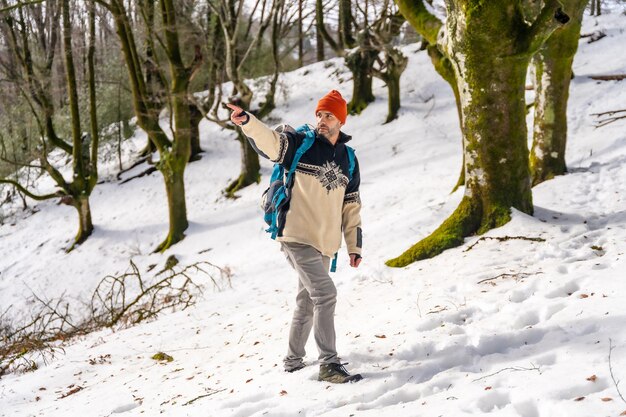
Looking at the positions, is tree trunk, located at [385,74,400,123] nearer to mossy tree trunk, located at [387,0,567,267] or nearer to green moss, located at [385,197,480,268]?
mossy tree trunk, located at [387,0,567,267]

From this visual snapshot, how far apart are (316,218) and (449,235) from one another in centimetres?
288

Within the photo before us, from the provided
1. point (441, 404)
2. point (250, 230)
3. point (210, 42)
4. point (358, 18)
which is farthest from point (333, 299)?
point (358, 18)

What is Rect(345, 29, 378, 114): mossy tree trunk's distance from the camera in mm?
17750

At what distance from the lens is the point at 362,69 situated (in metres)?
18.8

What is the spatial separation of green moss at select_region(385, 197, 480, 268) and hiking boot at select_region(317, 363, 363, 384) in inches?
111

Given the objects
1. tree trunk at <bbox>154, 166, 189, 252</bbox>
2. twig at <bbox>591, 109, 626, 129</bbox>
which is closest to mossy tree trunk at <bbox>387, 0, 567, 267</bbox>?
twig at <bbox>591, 109, 626, 129</bbox>

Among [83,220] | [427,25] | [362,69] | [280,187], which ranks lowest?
[83,220]

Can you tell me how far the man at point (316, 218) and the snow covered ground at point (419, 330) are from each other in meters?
0.27

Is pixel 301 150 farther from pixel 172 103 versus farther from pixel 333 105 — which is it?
pixel 172 103

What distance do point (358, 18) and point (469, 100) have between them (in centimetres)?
Answer: 1643

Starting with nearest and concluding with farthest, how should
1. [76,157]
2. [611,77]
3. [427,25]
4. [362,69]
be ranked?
1. [427,25]
2. [611,77]
3. [76,157]
4. [362,69]

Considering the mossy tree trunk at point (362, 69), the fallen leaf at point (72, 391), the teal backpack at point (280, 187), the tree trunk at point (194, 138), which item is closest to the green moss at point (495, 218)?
the teal backpack at point (280, 187)

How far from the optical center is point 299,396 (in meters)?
3.51

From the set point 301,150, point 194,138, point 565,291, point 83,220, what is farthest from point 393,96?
point 301,150
